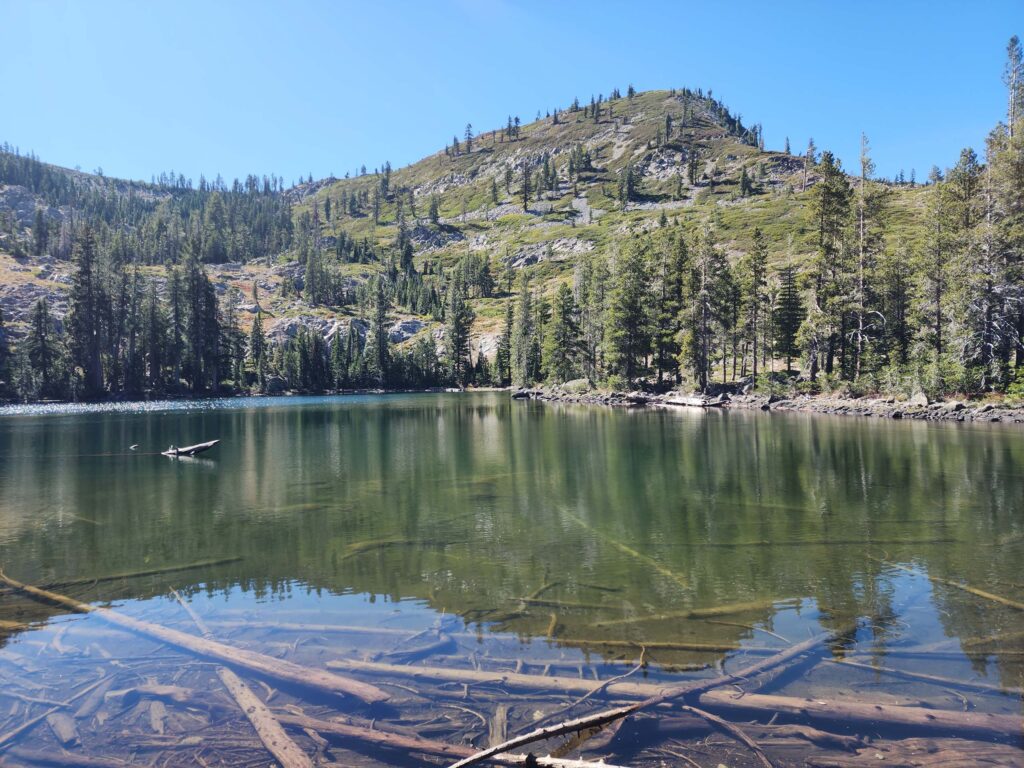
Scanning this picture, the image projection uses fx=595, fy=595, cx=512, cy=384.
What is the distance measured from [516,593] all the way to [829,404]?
51.3m

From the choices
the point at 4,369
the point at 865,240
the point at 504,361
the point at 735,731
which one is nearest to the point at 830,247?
the point at 865,240

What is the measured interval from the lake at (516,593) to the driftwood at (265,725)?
129mm

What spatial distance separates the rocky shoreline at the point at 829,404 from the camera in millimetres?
41906

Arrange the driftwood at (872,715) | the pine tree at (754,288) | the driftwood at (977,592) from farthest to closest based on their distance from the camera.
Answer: the pine tree at (754,288) → the driftwood at (977,592) → the driftwood at (872,715)

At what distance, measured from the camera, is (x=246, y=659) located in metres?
9.23

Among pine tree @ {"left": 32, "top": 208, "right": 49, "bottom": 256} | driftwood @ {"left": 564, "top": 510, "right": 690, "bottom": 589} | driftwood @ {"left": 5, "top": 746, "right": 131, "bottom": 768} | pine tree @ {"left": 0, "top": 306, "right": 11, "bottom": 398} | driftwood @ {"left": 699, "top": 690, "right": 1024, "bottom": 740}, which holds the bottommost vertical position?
driftwood @ {"left": 5, "top": 746, "right": 131, "bottom": 768}

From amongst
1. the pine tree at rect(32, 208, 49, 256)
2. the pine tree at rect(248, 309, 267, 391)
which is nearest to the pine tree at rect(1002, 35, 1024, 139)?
the pine tree at rect(248, 309, 267, 391)

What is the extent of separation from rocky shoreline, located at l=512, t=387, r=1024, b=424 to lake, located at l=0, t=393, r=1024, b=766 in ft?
58.4

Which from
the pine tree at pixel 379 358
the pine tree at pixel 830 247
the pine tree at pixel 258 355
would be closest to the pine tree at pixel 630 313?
the pine tree at pixel 830 247

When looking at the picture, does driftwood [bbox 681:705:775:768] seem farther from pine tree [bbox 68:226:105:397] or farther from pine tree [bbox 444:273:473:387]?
pine tree [bbox 444:273:473:387]

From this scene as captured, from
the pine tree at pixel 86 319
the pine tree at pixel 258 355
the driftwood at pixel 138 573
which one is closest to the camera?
the driftwood at pixel 138 573

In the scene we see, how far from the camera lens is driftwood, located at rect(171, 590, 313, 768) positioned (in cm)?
668

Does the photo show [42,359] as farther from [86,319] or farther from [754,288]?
[754,288]

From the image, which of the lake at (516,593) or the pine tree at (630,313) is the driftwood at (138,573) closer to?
the lake at (516,593)
